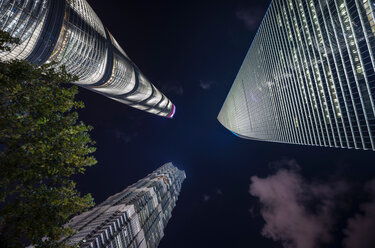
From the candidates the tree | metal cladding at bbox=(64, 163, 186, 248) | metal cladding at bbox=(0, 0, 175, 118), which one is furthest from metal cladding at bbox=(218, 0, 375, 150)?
metal cladding at bbox=(64, 163, 186, 248)

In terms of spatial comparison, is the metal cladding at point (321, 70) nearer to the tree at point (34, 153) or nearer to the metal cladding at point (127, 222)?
the tree at point (34, 153)

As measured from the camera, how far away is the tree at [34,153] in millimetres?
9195

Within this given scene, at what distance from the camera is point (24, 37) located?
38562 mm

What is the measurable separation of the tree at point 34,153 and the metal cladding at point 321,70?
70770 millimetres

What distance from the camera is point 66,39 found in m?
51.4

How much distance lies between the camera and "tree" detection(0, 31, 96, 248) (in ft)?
30.2

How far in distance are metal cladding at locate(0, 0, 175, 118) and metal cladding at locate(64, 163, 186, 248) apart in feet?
142

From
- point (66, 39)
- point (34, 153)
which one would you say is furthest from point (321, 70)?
point (66, 39)

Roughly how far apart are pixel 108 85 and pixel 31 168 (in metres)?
90.2

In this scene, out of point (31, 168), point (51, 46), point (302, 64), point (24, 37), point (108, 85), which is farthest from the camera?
point (108, 85)

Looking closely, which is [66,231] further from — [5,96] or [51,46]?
[51,46]

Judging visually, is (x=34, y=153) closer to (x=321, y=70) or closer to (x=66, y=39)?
(x=66, y=39)

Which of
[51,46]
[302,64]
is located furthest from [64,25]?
[302,64]

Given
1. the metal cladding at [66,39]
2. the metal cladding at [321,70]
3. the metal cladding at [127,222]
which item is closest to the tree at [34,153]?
the metal cladding at [66,39]
